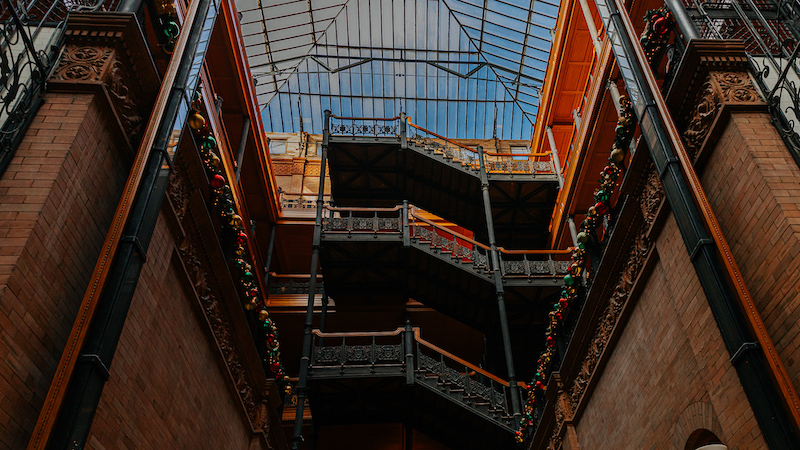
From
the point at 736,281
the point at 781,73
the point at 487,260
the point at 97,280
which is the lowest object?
the point at 97,280

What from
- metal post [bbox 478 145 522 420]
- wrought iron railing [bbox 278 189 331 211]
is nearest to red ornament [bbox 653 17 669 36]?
metal post [bbox 478 145 522 420]

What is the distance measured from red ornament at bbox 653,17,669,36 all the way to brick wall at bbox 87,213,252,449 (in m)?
7.48

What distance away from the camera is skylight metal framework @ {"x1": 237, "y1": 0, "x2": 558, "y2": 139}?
78.6ft

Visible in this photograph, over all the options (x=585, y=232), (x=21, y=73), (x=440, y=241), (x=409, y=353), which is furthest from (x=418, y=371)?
(x=21, y=73)

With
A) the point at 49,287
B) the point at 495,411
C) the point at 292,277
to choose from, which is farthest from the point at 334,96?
the point at 49,287

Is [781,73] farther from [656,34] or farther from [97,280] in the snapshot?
[97,280]

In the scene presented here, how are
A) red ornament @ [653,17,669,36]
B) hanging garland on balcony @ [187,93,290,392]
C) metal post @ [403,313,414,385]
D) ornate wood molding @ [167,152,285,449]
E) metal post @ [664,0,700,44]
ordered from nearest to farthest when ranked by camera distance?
metal post @ [664,0,700,44]
ornate wood molding @ [167,152,285,449]
red ornament @ [653,17,669,36]
hanging garland on balcony @ [187,93,290,392]
metal post @ [403,313,414,385]

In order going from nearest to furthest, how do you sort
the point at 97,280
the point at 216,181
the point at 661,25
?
the point at 97,280
the point at 661,25
the point at 216,181

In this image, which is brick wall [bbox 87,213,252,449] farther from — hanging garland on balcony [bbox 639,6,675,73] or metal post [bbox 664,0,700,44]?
hanging garland on balcony [bbox 639,6,675,73]

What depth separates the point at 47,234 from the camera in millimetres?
4875

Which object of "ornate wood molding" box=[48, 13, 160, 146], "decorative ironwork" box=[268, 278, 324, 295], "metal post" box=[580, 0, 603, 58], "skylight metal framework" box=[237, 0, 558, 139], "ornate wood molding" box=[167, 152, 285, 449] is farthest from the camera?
"skylight metal framework" box=[237, 0, 558, 139]

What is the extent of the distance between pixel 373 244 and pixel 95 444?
34.0ft

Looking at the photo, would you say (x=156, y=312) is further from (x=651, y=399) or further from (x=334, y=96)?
(x=334, y=96)

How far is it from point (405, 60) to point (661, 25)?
19.9 m
